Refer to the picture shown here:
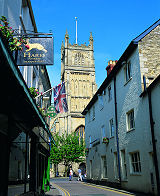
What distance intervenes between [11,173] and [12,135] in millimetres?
805

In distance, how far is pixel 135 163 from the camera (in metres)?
13.7

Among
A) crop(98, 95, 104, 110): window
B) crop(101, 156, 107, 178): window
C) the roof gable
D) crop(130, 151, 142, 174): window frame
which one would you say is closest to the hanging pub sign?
the roof gable

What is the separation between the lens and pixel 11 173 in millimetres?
5059

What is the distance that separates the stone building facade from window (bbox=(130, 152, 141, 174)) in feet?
148

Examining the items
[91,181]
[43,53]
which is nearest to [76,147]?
[91,181]

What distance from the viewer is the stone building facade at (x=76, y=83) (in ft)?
198

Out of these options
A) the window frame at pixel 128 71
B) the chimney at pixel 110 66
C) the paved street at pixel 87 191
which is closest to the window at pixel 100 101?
the chimney at pixel 110 66

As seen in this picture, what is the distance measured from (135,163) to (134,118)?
2.62 m

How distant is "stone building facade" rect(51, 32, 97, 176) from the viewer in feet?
198

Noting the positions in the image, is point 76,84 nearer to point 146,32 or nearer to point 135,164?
point 146,32

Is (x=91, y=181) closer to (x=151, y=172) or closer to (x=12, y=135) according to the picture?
(x=151, y=172)

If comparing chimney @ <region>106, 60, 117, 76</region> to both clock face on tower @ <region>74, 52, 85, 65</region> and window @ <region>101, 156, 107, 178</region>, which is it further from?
clock face on tower @ <region>74, 52, 85, 65</region>

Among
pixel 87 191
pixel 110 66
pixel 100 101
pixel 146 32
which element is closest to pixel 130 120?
pixel 87 191

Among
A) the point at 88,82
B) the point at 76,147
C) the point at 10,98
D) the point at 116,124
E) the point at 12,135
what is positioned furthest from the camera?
the point at 88,82
